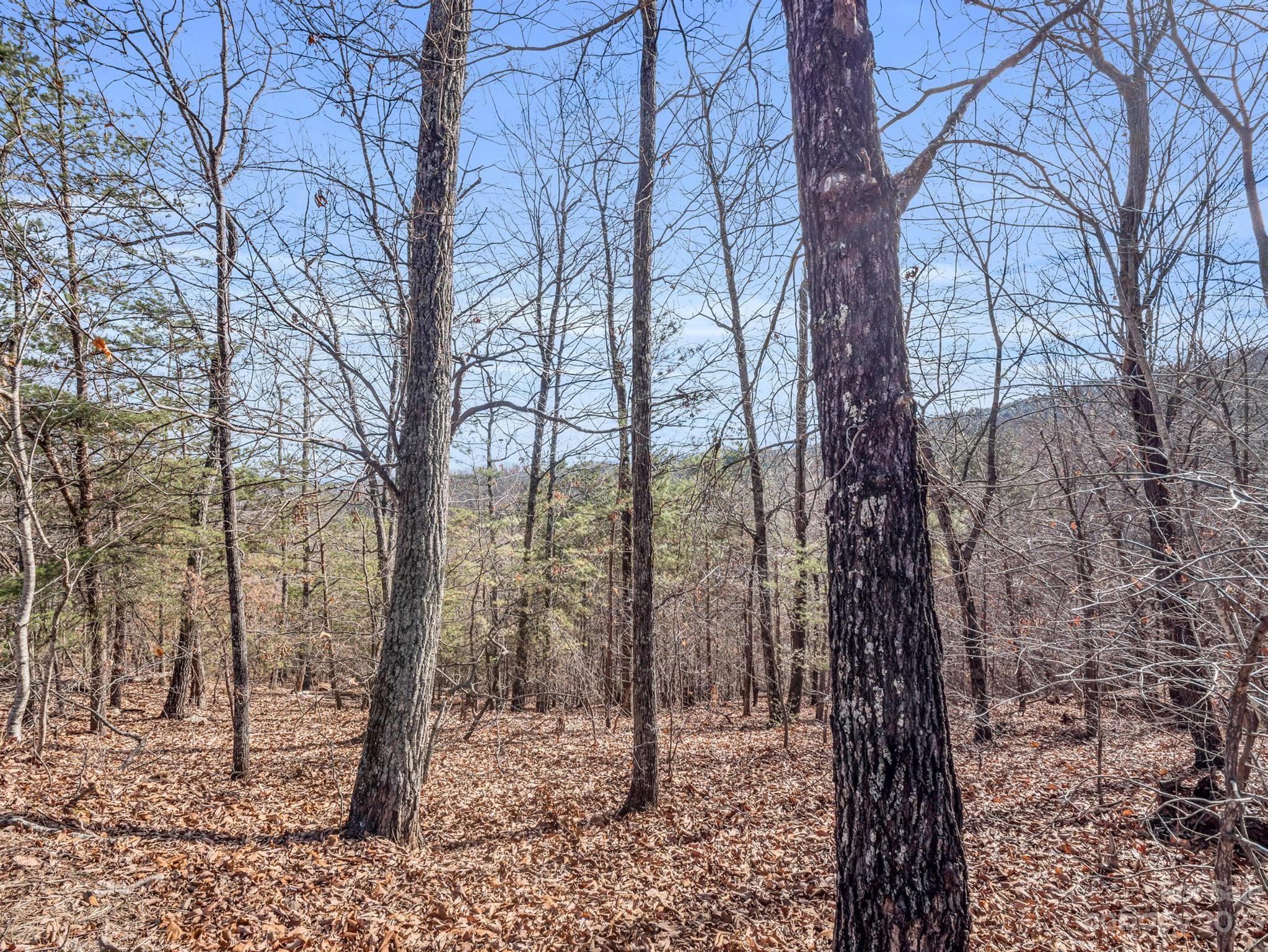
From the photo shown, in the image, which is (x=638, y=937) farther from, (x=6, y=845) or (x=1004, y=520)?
(x=6, y=845)

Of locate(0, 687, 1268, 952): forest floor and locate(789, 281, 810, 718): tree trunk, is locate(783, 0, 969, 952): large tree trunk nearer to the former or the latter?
locate(0, 687, 1268, 952): forest floor

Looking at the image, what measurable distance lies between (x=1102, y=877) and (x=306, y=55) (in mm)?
8937

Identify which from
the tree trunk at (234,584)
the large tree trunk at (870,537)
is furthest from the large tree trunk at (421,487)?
the large tree trunk at (870,537)

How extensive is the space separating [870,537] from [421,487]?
3770mm

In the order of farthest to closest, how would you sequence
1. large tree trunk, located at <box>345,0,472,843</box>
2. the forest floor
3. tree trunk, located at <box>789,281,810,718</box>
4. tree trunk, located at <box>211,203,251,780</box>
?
tree trunk, located at <box>789,281,810,718</box> < tree trunk, located at <box>211,203,251,780</box> < large tree trunk, located at <box>345,0,472,843</box> < the forest floor

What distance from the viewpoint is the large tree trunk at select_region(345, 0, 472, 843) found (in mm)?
4750

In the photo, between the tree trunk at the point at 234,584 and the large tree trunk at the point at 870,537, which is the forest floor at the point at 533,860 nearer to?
the tree trunk at the point at 234,584

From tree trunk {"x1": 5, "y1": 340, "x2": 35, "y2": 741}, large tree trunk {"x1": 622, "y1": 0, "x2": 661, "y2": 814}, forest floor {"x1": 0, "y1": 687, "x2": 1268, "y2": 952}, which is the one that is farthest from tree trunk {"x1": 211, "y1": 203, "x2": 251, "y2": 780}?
large tree trunk {"x1": 622, "y1": 0, "x2": 661, "y2": 814}

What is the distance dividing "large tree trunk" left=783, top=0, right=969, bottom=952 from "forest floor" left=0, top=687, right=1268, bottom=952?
5.47ft

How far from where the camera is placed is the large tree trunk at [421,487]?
4750 millimetres

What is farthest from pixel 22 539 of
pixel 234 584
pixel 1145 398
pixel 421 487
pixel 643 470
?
pixel 1145 398

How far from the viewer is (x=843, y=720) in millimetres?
2381

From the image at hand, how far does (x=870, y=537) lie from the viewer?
2.35 m

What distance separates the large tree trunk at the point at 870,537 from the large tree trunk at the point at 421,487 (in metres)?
3.41
